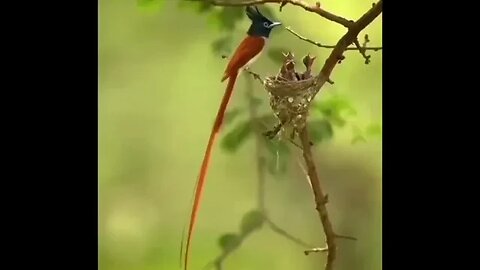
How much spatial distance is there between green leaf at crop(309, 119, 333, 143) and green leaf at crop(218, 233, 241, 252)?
223 mm

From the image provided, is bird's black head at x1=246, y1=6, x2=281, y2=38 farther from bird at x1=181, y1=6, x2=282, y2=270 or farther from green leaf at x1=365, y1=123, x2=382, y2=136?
green leaf at x1=365, y1=123, x2=382, y2=136

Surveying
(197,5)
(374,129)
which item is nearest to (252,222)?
(374,129)

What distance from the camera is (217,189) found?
98 centimetres

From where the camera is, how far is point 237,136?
3.22ft

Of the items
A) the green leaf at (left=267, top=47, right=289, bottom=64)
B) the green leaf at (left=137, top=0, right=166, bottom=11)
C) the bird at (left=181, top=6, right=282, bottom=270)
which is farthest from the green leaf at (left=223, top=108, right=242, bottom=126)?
the green leaf at (left=137, top=0, right=166, bottom=11)

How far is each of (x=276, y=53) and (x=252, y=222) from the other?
31 cm

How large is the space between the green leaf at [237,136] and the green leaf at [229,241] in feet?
0.50

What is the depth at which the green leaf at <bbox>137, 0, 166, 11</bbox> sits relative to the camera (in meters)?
0.98

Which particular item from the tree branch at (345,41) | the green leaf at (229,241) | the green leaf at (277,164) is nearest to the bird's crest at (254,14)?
the tree branch at (345,41)

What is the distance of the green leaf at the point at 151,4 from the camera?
978 millimetres
